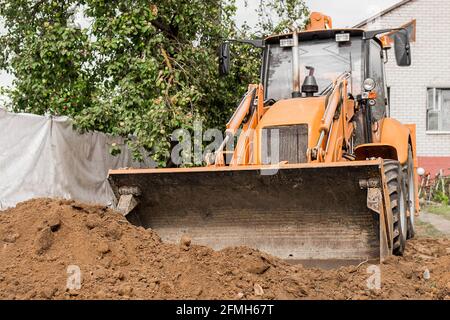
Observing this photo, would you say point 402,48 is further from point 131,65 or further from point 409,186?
point 131,65

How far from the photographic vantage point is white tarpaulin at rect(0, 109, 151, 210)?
38.2ft

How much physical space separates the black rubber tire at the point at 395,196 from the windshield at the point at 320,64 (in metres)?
1.48

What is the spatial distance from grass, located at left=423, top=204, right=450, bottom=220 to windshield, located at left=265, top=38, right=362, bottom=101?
655 cm

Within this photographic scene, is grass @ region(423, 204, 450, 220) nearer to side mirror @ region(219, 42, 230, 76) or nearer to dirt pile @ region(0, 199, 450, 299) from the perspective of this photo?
side mirror @ region(219, 42, 230, 76)

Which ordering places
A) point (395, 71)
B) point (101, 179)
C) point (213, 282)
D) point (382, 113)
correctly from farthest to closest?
point (395, 71) < point (101, 179) < point (382, 113) < point (213, 282)

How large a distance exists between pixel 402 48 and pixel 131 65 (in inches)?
191

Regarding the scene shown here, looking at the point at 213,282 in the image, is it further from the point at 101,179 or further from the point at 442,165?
the point at 442,165

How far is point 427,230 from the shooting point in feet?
41.6

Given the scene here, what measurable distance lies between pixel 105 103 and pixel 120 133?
56 cm

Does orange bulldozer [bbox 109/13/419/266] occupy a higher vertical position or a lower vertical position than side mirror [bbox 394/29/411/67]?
lower

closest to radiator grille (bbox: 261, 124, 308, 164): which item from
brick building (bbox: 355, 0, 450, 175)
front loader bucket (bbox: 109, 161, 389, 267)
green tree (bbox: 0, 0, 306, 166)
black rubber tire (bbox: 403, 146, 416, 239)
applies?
front loader bucket (bbox: 109, 161, 389, 267)

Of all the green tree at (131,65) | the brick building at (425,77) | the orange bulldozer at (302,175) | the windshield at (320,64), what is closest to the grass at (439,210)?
the brick building at (425,77)

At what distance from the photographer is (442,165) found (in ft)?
71.6
